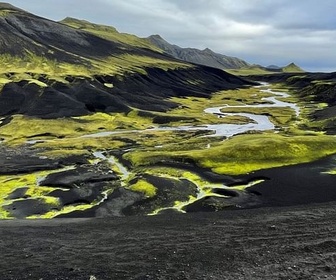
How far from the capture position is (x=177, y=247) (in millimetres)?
39250

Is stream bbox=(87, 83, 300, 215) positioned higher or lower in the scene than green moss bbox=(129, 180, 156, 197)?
lower

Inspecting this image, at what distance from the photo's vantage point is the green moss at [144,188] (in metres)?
65.7

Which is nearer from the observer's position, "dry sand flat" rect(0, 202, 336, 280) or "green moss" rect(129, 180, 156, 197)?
"dry sand flat" rect(0, 202, 336, 280)

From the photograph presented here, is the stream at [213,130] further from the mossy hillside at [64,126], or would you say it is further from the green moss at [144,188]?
the mossy hillside at [64,126]

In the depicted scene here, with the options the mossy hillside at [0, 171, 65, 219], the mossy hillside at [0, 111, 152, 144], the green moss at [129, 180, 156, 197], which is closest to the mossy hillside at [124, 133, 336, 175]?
the green moss at [129, 180, 156, 197]

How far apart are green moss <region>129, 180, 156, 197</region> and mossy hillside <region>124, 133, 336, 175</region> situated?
15798 millimetres

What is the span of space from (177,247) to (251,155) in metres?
51.1

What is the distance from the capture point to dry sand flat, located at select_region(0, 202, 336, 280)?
112 feet

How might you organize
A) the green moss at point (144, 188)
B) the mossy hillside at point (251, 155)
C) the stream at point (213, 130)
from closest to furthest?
the green moss at point (144, 188)
the stream at point (213, 130)
the mossy hillside at point (251, 155)

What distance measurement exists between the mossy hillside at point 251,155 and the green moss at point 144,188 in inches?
622

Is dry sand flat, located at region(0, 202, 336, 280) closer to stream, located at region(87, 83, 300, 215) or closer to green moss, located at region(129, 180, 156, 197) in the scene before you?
stream, located at region(87, 83, 300, 215)

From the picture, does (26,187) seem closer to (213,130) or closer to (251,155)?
(251,155)

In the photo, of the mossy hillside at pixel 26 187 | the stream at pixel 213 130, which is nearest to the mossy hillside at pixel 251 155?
the stream at pixel 213 130

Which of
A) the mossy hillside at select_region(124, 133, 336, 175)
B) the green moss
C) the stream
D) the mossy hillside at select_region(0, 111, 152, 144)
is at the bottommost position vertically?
the mossy hillside at select_region(0, 111, 152, 144)
